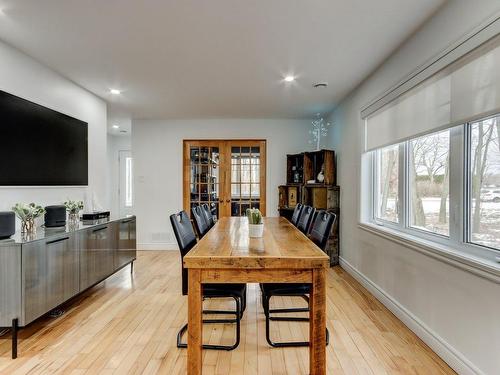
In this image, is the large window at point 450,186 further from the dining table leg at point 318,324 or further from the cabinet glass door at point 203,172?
the cabinet glass door at point 203,172

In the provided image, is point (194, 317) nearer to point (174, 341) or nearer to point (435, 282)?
point (174, 341)

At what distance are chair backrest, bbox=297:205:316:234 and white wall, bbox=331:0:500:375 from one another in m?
0.82

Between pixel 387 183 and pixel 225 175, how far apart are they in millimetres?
3182

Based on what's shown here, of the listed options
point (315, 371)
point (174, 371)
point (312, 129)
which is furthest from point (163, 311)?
point (312, 129)

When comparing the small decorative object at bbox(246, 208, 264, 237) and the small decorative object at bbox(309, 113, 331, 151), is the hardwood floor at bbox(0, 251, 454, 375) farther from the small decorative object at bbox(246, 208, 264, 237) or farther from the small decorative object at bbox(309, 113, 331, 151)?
the small decorative object at bbox(309, 113, 331, 151)

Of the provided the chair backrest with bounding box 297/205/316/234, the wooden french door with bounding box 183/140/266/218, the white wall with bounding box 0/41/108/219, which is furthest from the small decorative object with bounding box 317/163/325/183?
the white wall with bounding box 0/41/108/219

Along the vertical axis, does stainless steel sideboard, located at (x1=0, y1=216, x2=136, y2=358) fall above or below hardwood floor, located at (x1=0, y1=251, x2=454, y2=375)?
above

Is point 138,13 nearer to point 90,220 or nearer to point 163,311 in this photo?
point 90,220

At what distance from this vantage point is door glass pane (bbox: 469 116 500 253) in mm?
1917

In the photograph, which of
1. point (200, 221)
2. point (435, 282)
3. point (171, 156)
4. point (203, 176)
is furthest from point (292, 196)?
point (435, 282)

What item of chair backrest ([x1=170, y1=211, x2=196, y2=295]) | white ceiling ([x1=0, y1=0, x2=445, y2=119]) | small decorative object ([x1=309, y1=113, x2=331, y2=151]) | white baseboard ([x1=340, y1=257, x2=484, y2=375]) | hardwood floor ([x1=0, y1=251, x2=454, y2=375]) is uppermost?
white ceiling ([x1=0, y1=0, x2=445, y2=119])

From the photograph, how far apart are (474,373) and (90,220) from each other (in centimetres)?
362

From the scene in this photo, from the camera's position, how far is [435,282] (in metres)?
2.33

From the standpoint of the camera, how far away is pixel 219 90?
4.20 metres
